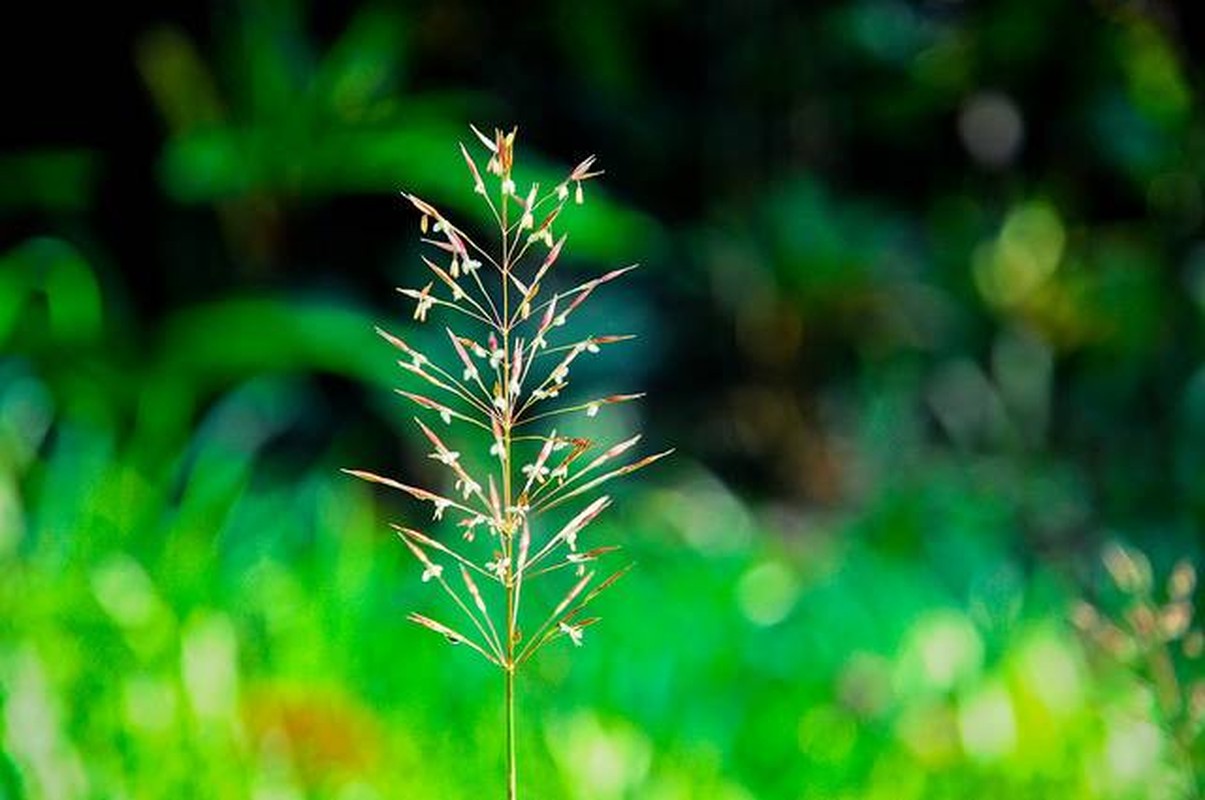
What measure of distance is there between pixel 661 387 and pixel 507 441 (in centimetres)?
262

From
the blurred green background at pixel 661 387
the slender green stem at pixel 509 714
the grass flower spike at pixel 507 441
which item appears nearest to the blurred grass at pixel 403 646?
the blurred green background at pixel 661 387

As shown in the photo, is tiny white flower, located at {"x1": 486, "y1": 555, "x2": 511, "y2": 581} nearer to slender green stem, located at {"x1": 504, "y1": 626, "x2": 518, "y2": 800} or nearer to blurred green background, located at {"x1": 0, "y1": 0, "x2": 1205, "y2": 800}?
slender green stem, located at {"x1": 504, "y1": 626, "x2": 518, "y2": 800}

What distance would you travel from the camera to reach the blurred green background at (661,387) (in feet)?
4.67

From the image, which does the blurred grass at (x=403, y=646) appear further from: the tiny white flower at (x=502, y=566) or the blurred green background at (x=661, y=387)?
the tiny white flower at (x=502, y=566)

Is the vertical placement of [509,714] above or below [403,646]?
above

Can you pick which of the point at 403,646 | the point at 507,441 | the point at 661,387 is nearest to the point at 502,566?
the point at 507,441

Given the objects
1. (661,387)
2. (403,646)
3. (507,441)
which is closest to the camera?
(507,441)

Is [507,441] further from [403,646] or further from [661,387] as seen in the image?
[661,387]

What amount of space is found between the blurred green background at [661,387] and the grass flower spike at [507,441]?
0.10 metres

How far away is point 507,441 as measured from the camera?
1.68 ft

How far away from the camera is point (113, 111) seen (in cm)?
268

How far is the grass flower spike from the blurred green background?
103 mm

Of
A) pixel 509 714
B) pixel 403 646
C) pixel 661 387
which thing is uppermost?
pixel 509 714

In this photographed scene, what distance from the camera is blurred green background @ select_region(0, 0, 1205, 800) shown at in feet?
4.67
